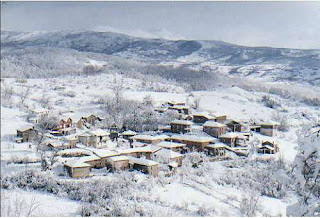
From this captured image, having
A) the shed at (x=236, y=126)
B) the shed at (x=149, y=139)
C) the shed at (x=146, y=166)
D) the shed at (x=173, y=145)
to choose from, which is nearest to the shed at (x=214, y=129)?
the shed at (x=236, y=126)

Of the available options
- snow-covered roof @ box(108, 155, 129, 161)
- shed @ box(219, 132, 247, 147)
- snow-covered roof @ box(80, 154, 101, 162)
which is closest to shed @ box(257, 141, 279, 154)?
shed @ box(219, 132, 247, 147)

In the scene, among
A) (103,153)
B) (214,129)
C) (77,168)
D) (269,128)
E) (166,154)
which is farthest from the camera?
(269,128)

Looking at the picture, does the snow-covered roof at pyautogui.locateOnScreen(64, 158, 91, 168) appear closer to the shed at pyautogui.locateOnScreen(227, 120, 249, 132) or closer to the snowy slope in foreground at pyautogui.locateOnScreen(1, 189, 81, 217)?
the snowy slope in foreground at pyautogui.locateOnScreen(1, 189, 81, 217)

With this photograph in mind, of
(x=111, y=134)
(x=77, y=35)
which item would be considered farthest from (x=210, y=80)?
(x=77, y=35)

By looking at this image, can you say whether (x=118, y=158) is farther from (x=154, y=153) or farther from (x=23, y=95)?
(x=23, y=95)

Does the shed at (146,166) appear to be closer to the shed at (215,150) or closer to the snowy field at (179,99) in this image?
the snowy field at (179,99)

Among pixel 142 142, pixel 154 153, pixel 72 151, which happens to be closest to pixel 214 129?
pixel 142 142
